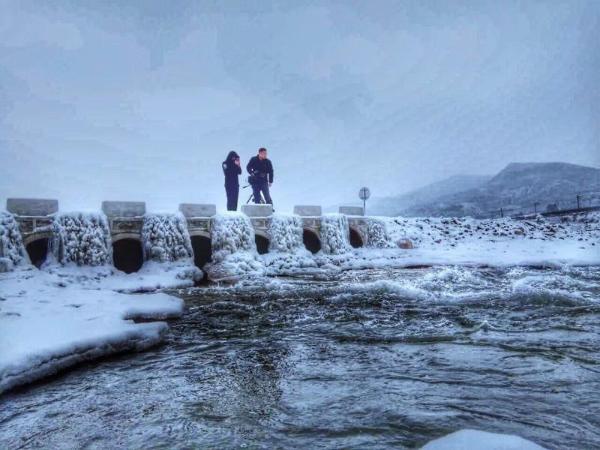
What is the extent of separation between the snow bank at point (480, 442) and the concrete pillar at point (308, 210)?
14.1 m

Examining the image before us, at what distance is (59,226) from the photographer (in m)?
10.5

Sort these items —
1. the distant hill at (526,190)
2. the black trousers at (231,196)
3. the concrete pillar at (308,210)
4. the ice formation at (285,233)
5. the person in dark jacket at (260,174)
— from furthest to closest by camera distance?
the distant hill at (526,190) < the concrete pillar at (308,210) < the person in dark jacket at (260,174) < the black trousers at (231,196) < the ice formation at (285,233)

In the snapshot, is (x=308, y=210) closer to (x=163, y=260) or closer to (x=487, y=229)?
(x=163, y=260)

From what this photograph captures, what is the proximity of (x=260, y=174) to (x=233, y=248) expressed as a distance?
3.90m

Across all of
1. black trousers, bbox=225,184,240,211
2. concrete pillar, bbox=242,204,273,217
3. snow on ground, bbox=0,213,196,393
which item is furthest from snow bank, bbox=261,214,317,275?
snow on ground, bbox=0,213,196,393

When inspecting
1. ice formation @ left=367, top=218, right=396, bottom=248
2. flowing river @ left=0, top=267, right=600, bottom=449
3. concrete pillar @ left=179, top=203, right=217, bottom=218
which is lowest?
flowing river @ left=0, top=267, right=600, bottom=449

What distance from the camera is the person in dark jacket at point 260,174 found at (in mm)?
15250

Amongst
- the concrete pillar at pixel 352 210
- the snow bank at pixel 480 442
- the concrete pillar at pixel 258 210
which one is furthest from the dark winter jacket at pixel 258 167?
the snow bank at pixel 480 442

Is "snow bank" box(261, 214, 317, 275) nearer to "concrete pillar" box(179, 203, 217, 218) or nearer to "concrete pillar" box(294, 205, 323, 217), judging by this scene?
"concrete pillar" box(294, 205, 323, 217)

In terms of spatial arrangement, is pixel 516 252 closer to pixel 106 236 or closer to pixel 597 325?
pixel 597 325

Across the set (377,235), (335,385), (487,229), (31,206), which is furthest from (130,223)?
(487,229)

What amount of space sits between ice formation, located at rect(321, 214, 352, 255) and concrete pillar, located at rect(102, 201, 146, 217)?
23.9 ft

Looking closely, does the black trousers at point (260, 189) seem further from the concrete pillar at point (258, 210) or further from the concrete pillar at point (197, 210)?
the concrete pillar at point (197, 210)

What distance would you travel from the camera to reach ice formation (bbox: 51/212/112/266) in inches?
411
